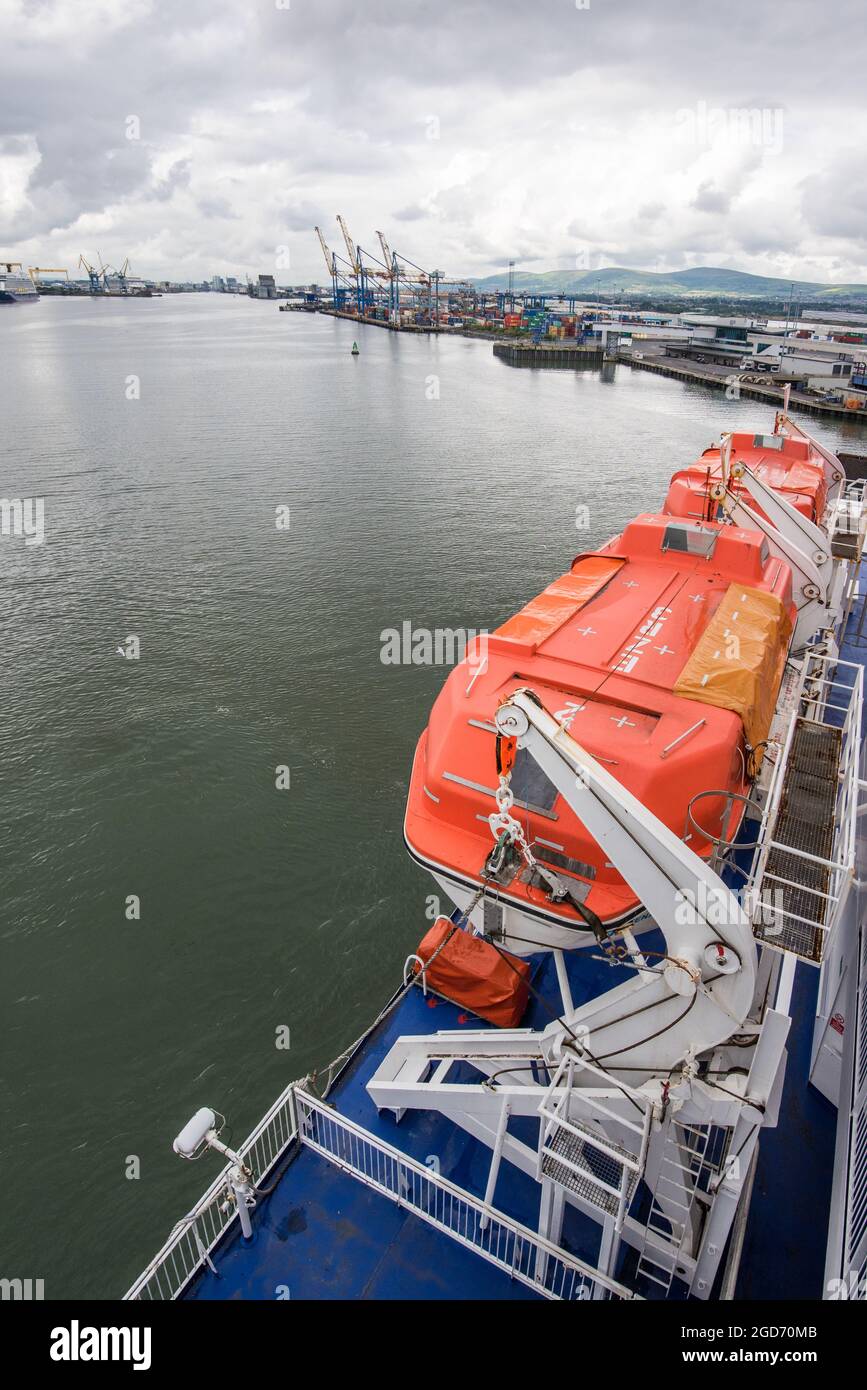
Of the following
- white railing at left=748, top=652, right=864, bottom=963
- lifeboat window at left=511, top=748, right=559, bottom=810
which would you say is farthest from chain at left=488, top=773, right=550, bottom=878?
white railing at left=748, top=652, right=864, bottom=963

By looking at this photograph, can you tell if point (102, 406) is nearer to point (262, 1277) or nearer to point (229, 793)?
point (229, 793)

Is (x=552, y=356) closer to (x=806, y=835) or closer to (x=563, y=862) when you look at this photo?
(x=806, y=835)

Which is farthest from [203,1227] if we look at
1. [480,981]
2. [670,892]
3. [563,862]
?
[670,892]

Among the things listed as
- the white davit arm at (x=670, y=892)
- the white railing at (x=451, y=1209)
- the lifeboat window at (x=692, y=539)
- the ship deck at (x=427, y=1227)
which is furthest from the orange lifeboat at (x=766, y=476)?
the white railing at (x=451, y=1209)

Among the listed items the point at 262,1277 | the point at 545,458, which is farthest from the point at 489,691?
the point at 545,458

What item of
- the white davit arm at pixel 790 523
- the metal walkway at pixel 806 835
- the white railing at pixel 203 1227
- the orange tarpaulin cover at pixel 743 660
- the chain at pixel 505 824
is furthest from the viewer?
the white davit arm at pixel 790 523

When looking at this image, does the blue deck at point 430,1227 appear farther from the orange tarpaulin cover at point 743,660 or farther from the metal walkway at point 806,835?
the orange tarpaulin cover at point 743,660
